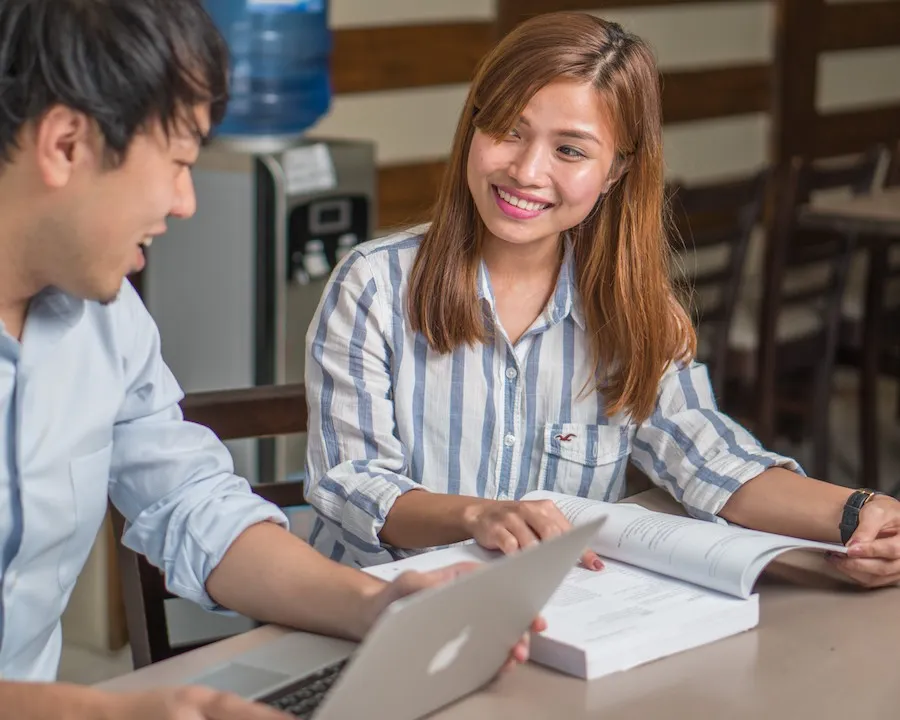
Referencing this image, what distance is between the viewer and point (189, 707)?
95 cm

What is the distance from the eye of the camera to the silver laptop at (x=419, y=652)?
0.90m

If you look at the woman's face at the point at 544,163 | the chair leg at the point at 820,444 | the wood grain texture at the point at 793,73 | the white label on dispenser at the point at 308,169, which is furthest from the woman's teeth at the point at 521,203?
the wood grain texture at the point at 793,73

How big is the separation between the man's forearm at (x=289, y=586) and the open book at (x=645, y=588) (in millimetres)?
61

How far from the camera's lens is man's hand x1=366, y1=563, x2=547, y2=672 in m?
1.14

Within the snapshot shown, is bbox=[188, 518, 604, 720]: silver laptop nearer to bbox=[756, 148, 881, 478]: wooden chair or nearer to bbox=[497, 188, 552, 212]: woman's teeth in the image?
bbox=[497, 188, 552, 212]: woman's teeth

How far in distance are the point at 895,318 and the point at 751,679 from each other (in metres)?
3.12

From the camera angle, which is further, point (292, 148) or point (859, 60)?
point (859, 60)

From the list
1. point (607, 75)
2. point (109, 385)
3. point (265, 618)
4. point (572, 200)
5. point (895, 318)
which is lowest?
point (895, 318)

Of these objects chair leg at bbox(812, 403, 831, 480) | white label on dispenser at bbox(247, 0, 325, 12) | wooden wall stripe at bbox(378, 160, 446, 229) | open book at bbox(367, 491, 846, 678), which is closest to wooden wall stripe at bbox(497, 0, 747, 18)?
wooden wall stripe at bbox(378, 160, 446, 229)

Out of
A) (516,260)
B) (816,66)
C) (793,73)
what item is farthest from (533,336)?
(816,66)

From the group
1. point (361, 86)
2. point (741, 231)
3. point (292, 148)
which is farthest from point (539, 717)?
point (361, 86)

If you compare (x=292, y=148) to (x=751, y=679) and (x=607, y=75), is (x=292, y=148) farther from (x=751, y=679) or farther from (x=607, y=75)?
(x=751, y=679)

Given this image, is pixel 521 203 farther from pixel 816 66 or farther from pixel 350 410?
pixel 816 66

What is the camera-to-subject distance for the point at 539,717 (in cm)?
110
